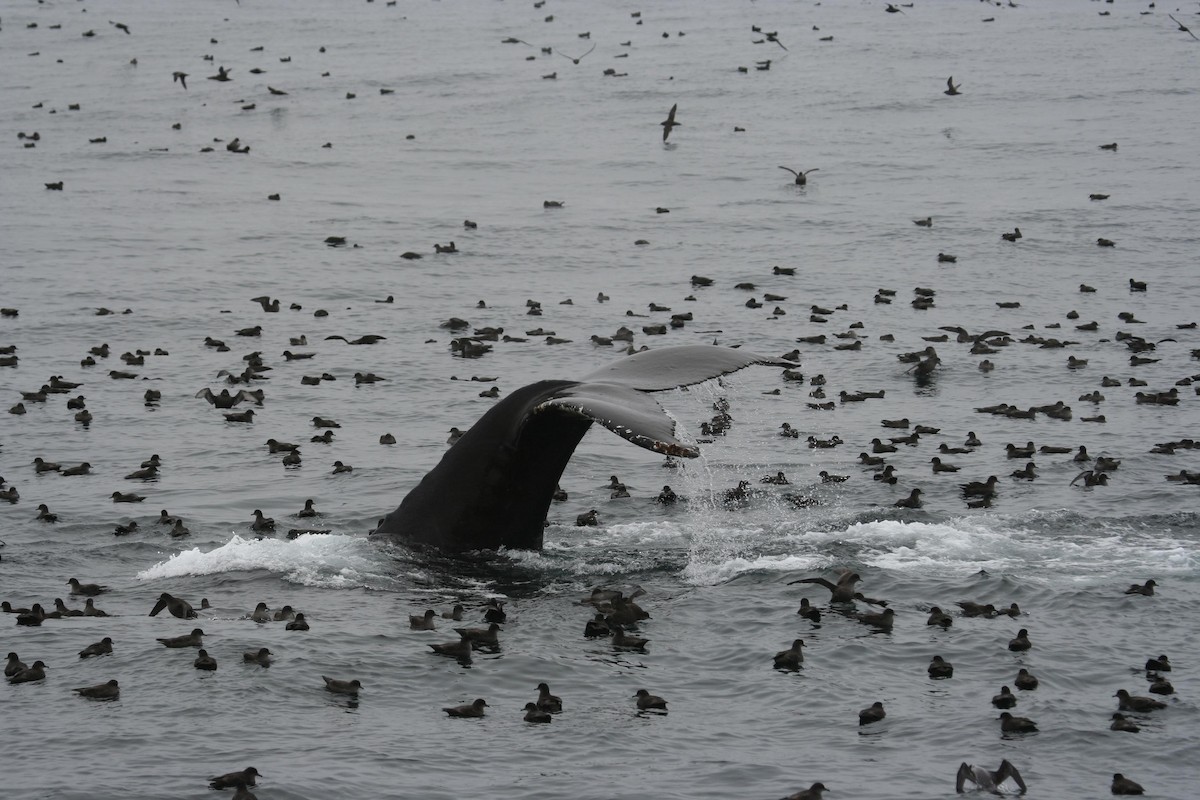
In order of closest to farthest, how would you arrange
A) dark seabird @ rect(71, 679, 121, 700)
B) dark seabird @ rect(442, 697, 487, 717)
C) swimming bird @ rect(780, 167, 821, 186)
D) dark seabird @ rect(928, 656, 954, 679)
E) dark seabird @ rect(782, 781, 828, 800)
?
dark seabird @ rect(782, 781, 828, 800) < dark seabird @ rect(442, 697, 487, 717) < dark seabird @ rect(71, 679, 121, 700) < dark seabird @ rect(928, 656, 954, 679) < swimming bird @ rect(780, 167, 821, 186)

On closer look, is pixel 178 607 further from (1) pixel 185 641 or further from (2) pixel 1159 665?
(2) pixel 1159 665

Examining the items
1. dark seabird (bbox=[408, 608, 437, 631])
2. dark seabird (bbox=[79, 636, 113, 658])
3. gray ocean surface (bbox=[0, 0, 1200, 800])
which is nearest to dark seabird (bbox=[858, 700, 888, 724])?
gray ocean surface (bbox=[0, 0, 1200, 800])

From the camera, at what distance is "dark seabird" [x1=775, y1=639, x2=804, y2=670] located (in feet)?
41.5

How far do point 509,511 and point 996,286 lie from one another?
25653 millimetres

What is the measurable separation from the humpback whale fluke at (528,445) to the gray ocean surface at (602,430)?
0.56 metres

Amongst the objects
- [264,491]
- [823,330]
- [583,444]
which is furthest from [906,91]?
[264,491]

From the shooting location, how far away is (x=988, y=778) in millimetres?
10219

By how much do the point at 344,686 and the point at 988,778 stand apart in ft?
16.1

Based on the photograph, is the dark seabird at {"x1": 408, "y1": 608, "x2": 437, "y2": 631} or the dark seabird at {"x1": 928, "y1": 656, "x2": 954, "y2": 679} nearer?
the dark seabird at {"x1": 928, "y1": 656, "x2": 954, "y2": 679}

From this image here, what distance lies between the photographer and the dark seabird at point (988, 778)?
33.2 ft

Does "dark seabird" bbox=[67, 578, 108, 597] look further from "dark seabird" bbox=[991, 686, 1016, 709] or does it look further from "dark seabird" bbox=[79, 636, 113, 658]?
"dark seabird" bbox=[991, 686, 1016, 709]

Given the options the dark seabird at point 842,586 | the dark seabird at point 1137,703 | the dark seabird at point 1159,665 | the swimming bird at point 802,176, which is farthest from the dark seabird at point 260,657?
the swimming bird at point 802,176

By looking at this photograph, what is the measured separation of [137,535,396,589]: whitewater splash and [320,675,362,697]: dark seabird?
206 centimetres

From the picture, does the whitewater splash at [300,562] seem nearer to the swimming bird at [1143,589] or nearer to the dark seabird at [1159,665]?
the dark seabird at [1159,665]
